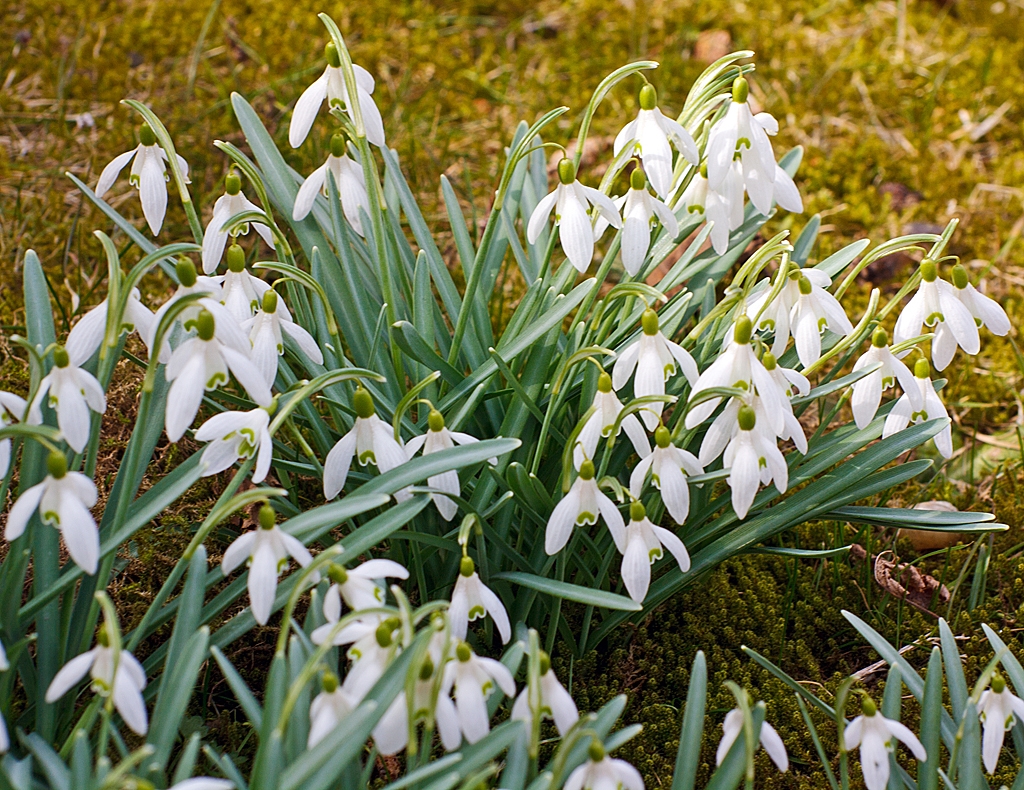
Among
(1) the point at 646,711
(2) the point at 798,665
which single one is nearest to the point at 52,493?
(1) the point at 646,711

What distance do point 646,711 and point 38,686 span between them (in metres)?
0.83

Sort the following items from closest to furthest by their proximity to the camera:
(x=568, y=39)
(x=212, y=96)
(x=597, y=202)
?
(x=597, y=202)
(x=212, y=96)
(x=568, y=39)

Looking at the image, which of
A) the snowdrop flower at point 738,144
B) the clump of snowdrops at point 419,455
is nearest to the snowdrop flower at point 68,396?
the clump of snowdrops at point 419,455

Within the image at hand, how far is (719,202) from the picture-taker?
1.49 metres

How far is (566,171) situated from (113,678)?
786mm

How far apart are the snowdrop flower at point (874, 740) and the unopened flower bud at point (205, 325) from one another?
0.80 m

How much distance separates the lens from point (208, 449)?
1.17m

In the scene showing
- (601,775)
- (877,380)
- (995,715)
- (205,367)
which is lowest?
(995,715)

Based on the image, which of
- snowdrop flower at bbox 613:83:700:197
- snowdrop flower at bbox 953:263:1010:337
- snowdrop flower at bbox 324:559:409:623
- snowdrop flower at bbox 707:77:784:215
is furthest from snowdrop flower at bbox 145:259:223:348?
snowdrop flower at bbox 953:263:1010:337

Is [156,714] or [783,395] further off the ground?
[783,395]

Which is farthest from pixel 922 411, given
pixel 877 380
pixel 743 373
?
pixel 743 373

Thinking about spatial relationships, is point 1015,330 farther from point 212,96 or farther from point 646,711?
point 212,96

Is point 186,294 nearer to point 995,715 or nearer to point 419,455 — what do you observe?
point 419,455

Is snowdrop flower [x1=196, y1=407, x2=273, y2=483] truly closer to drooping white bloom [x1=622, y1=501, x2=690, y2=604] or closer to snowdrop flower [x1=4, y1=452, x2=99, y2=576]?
snowdrop flower [x1=4, y1=452, x2=99, y2=576]
